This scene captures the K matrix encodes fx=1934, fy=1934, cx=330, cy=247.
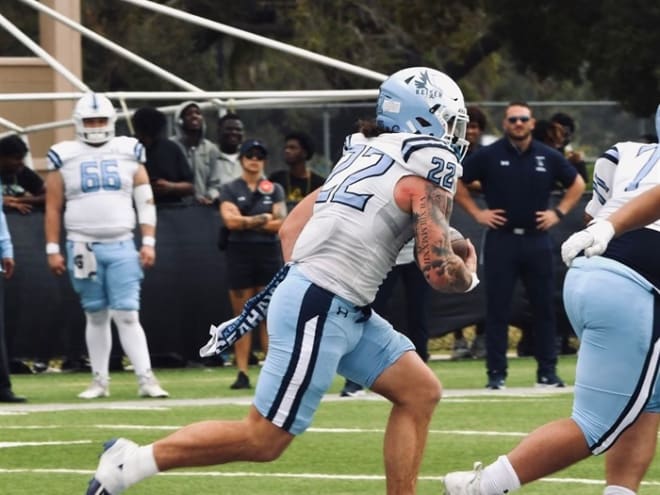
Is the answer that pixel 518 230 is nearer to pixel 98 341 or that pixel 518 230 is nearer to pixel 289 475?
pixel 98 341

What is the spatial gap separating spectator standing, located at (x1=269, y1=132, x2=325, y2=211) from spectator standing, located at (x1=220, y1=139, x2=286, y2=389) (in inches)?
62.7

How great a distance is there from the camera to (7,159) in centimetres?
1636

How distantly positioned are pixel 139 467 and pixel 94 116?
633cm

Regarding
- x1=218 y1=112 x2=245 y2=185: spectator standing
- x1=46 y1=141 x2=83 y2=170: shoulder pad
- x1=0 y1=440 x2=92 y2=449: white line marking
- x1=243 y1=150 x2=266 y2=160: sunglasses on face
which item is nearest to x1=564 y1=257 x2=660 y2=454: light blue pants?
x1=0 y1=440 x2=92 y2=449: white line marking

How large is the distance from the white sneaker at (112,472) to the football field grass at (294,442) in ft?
4.89

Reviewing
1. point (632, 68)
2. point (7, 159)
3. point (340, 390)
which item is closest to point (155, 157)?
point (7, 159)

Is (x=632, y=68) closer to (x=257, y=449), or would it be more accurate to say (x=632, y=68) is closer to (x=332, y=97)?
(x=332, y=97)

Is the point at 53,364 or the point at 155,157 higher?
the point at 155,157

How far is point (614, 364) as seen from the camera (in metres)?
6.98

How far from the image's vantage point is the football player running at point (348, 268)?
274 inches

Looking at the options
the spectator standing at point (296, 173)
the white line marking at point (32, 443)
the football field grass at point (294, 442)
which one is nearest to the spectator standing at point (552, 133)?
the spectator standing at point (296, 173)

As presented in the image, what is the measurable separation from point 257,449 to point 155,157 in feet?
31.2

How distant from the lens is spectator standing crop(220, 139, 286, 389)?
14.6 metres

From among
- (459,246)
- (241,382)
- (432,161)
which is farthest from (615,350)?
(241,382)
